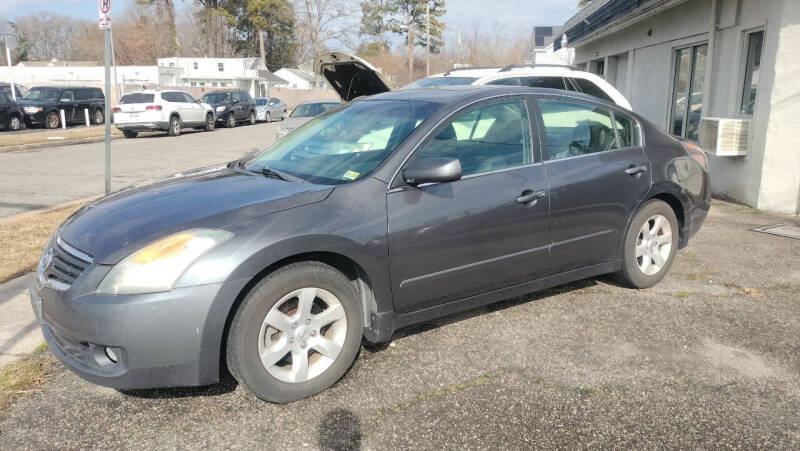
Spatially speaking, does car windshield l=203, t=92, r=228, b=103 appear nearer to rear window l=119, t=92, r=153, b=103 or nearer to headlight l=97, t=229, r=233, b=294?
rear window l=119, t=92, r=153, b=103

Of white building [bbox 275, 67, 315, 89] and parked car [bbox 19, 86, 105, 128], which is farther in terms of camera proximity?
white building [bbox 275, 67, 315, 89]

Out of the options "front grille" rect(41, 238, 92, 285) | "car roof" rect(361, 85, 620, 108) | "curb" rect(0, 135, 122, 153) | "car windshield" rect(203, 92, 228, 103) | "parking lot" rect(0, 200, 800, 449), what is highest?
"car windshield" rect(203, 92, 228, 103)

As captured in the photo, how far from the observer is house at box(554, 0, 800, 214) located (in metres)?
7.34

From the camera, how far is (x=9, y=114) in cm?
2214

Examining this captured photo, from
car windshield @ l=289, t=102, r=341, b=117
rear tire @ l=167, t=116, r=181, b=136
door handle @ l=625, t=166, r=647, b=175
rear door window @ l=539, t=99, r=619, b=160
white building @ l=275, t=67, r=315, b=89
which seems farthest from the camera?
white building @ l=275, t=67, r=315, b=89

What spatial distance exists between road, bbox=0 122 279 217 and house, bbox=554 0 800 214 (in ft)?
23.9

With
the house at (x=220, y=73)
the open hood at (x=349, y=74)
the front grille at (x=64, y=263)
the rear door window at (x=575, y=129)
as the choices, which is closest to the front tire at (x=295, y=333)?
the front grille at (x=64, y=263)

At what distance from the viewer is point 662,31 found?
36.1 feet

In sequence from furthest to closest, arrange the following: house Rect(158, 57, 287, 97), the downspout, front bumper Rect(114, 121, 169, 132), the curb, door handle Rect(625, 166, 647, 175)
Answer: house Rect(158, 57, 287, 97)
front bumper Rect(114, 121, 169, 132)
the curb
the downspout
door handle Rect(625, 166, 647, 175)

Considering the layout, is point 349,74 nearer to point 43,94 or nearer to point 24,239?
point 24,239

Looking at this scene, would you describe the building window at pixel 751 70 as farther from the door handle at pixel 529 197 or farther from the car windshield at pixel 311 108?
the car windshield at pixel 311 108

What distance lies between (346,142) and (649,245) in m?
2.51

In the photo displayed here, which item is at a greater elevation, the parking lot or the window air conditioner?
the window air conditioner

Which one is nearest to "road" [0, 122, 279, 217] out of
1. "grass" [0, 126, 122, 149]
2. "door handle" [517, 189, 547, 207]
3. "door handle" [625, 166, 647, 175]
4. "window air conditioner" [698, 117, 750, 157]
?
"grass" [0, 126, 122, 149]
